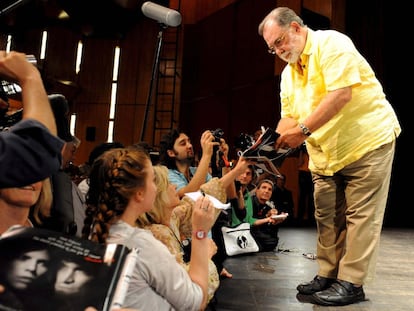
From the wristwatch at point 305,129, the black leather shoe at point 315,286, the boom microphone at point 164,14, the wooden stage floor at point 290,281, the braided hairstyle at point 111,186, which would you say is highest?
the boom microphone at point 164,14

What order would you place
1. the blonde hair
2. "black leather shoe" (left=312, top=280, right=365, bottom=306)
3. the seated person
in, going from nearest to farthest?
the blonde hair → "black leather shoe" (left=312, top=280, right=365, bottom=306) → the seated person

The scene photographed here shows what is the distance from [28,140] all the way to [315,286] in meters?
1.61

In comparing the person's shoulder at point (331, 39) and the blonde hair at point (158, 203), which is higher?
the person's shoulder at point (331, 39)

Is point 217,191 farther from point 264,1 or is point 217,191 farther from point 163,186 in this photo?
point 264,1

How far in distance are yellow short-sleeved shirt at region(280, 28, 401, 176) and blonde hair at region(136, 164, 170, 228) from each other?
2.79ft

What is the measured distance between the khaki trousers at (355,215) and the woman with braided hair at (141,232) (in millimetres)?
958

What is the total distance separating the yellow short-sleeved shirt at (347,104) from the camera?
6.26 feet

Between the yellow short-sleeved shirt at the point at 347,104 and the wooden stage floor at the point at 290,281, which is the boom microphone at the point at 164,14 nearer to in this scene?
the yellow short-sleeved shirt at the point at 347,104

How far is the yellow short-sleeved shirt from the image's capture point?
1.91 metres

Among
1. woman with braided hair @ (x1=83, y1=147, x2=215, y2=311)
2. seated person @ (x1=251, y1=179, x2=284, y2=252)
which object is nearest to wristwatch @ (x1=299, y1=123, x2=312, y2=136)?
woman with braided hair @ (x1=83, y1=147, x2=215, y2=311)

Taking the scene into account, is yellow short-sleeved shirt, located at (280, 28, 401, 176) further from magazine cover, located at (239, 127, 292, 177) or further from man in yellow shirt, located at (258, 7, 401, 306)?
magazine cover, located at (239, 127, 292, 177)

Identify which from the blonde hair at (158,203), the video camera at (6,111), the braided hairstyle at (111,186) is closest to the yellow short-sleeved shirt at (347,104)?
the blonde hair at (158,203)

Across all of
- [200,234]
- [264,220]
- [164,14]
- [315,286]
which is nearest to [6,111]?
[200,234]

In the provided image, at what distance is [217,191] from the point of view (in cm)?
195
